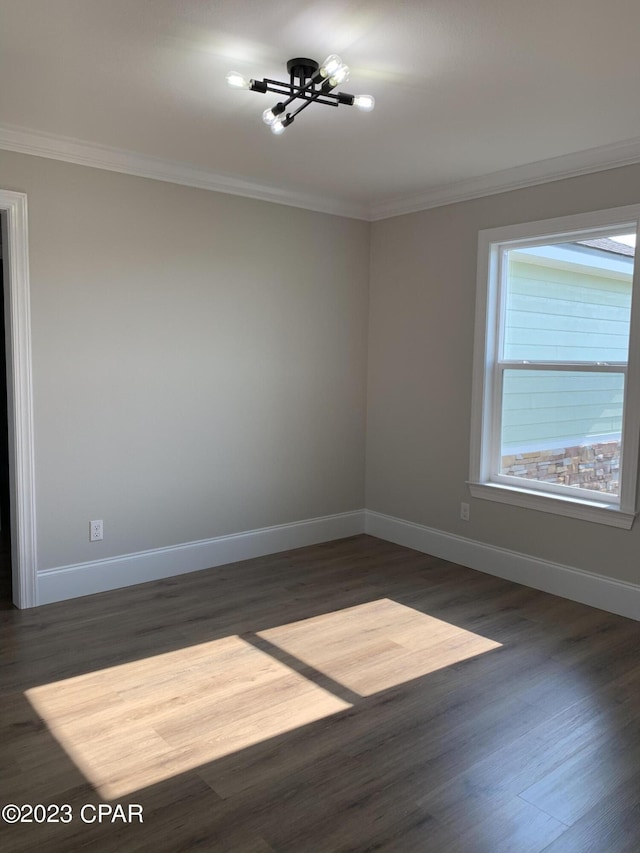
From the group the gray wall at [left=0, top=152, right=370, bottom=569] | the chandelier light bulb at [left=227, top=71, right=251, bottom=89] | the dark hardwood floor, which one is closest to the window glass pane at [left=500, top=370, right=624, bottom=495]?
the dark hardwood floor

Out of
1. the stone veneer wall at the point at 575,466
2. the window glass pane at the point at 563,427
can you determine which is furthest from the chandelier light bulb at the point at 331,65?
the stone veneer wall at the point at 575,466

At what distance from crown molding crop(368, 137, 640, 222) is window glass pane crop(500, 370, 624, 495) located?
3.71 ft

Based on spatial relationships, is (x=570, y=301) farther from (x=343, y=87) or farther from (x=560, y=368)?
(x=343, y=87)

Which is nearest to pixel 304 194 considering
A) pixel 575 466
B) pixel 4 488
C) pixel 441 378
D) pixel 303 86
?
pixel 441 378

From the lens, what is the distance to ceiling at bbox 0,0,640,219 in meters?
2.15

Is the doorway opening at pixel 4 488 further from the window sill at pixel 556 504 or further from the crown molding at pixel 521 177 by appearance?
the window sill at pixel 556 504

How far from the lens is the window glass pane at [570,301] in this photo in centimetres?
361

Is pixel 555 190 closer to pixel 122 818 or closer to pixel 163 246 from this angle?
pixel 163 246

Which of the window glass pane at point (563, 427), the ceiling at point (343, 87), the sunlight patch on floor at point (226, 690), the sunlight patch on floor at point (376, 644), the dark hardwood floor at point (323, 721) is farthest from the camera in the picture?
the window glass pane at point (563, 427)

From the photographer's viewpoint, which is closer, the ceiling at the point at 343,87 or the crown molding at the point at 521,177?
the ceiling at the point at 343,87

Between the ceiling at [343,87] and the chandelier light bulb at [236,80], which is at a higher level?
the ceiling at [343,87]

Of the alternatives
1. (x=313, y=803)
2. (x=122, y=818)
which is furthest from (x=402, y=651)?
(x=122, y=818)

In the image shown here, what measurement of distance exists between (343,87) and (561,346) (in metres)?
2.02

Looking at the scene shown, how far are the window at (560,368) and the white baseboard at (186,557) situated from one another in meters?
1.22
